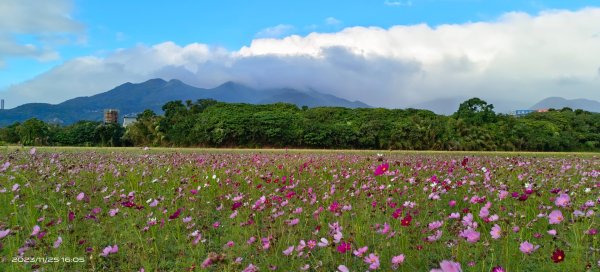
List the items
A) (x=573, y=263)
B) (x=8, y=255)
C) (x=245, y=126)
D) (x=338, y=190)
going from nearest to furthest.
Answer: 1. (x=573, y=263)
2. (x=8, y=255)
3. (x=338, y=190)
4. (x=245, y=126)

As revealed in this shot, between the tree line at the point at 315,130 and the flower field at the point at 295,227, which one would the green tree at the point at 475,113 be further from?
the flower field at the point at 295,227

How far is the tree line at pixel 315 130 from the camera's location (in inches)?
808

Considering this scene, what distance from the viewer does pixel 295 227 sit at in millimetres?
3264

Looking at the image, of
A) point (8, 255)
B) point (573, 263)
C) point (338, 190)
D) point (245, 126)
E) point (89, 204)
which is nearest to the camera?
point (573, 263)

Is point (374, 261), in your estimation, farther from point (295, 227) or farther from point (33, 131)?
point (33, 131)

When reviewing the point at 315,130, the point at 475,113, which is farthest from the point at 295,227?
the point at 475,113

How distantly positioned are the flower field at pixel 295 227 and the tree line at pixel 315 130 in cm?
1465

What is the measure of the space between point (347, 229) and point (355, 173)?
2739mm

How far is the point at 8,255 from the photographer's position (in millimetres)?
2740

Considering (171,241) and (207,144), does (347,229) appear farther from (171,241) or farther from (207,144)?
(207,144)

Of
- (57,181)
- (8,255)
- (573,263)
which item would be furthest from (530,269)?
(57,181)

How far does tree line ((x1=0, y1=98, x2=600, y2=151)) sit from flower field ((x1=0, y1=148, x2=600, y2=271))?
48.1 ft

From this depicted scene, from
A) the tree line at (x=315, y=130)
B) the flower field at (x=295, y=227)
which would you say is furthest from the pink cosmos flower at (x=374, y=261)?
the tree line at (x=315, y=130)

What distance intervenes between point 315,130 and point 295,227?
57.0ft
